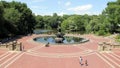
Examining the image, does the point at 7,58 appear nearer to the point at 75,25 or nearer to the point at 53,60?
the point at 53,60

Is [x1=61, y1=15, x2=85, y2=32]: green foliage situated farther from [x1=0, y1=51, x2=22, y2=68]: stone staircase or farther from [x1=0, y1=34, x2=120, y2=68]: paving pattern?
[x1=0, y1=51, x2=22, y2=68]: stone staircase

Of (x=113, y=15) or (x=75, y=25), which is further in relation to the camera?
(x=75, y=25)

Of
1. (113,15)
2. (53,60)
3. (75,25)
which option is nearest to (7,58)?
(53,60)

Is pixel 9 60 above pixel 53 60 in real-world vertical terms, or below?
above

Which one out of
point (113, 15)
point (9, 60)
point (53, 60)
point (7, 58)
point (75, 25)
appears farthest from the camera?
point (75, 25)

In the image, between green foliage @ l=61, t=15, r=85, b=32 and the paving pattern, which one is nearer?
the paving pattern

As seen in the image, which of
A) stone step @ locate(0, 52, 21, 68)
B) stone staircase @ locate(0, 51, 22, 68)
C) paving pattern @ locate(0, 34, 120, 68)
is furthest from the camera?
stone staircase @ locate(0, 51, 22, 68)

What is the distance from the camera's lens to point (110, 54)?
107 feet

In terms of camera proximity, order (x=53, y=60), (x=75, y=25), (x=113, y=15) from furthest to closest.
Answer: (x=75, y=25)
(x=113, y=15)
(x=53, y=60)

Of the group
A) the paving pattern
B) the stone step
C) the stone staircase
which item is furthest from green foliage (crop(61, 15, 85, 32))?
the stone step

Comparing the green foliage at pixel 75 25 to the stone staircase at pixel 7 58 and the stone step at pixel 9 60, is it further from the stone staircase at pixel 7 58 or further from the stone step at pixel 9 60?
the stone step at pixel 9 60

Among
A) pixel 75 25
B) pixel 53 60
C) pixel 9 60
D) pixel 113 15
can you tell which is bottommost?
pixel 53 60

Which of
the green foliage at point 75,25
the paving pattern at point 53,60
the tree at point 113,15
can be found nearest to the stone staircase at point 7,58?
the paving pattern at point 53,60

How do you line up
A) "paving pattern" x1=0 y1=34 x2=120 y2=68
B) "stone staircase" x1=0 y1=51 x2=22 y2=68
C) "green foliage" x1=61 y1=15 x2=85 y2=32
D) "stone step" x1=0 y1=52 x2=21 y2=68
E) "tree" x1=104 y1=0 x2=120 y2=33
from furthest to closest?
"green foliage" x1=61 y1=15 x2=85 y2=32 → "tree" x1=104 y1=0 x2=120 y2=33 → "stone staircase" x1=0 y1=51 x2=22 y2=68 → "stone step" x1=0 y1=52 x2=21 y2=68 → "paving pattern" x1=0 y1=34 x2=120 y2=68
